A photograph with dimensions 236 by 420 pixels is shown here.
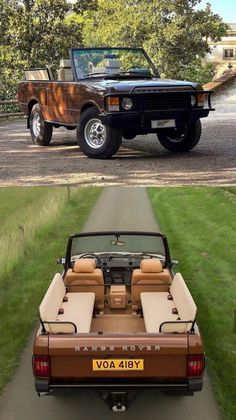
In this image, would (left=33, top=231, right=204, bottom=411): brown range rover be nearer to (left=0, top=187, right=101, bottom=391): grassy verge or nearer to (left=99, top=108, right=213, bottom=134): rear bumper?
(left=0, top=187, right=101, bottom=391): grassy verge

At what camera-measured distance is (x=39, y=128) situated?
9.74 metres

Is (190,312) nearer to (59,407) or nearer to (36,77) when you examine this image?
(59,407)

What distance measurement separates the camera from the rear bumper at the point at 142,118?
296 inches

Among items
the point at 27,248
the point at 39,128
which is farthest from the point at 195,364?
the point at 27,248

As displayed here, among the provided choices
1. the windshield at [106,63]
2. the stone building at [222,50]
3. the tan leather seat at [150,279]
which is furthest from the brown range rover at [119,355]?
the stone building at [222,50]

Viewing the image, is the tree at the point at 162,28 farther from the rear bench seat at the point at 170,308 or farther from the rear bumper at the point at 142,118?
the rear bench seat at the point at 170,308

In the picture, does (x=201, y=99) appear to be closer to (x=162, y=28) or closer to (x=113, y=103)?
(x=113, y=103)

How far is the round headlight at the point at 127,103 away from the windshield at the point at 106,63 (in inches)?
45.7

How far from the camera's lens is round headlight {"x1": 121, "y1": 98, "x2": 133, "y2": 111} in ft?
24.8

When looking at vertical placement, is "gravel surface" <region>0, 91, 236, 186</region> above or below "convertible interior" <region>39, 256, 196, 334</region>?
above

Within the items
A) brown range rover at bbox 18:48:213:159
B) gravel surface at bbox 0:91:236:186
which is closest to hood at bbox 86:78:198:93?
brown range rover at bbox 18:48:213:159

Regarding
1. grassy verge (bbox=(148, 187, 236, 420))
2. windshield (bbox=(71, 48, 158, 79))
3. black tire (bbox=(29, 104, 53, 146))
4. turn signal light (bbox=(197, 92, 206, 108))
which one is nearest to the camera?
grassy verge (bbox=(148, 187, 236, 420))

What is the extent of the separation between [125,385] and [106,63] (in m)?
4.90

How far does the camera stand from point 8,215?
15.6m
